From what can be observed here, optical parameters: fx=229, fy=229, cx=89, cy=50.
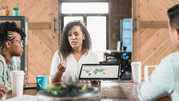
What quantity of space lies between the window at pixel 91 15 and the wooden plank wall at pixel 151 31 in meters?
5.18

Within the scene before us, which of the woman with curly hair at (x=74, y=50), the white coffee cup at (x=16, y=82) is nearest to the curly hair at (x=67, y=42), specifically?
the woman with curly hair at (x=74, y=50)

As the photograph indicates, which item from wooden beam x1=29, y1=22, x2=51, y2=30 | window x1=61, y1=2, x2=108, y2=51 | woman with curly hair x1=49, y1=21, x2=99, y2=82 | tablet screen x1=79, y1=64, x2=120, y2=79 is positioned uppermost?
window x1=61, y1=2, x2=108, y2=51

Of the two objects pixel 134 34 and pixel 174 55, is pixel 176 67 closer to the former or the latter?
pixel 174 55

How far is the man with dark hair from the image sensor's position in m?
1.08

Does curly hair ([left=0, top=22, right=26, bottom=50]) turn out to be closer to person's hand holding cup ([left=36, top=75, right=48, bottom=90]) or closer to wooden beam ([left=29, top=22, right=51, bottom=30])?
person's hand holding cup ([left=36, top=75, right=48, bottom=90])

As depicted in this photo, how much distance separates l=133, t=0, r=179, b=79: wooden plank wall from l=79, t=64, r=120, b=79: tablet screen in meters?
2.97

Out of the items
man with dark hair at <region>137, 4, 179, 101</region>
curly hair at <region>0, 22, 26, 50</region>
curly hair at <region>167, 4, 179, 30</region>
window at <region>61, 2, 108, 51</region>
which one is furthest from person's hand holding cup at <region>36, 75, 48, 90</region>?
window at <region>61, 2, 108, 51</region>

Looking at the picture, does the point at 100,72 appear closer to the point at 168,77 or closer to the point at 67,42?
the point at 67,42

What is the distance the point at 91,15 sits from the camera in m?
9.88

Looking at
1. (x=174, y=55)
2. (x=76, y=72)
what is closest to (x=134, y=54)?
(x=76, y=72)

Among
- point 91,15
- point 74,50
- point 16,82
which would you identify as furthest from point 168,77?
point 91,15

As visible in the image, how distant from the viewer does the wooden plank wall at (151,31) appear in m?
4.82

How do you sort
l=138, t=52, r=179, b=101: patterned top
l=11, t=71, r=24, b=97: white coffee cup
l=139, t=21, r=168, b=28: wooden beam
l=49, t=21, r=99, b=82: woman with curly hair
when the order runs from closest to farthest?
l=138, t=52, r=179, b=101: patterned top, l=11, t=71, r=24, b=97: white coffee cup, l=49, t=21, r=99, b=82: woman with curly hair, l=139, t=21, r=168, b=28: wooden beam

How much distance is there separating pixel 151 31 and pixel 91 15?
17.3ft
